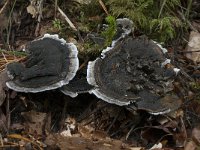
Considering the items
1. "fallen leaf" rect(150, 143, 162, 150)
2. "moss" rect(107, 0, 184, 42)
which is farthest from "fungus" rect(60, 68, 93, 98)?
"moss" rect(107, 0, 184, 42)

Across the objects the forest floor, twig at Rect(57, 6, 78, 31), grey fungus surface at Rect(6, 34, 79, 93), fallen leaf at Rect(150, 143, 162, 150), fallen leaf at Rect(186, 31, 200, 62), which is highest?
twig at Rect(57, 6, 78, 31)

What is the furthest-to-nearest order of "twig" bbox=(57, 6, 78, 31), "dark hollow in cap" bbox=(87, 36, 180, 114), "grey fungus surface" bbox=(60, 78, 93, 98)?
"twig" bbox=(57, 6, 78, 31) → "grey fungus surface" bbox=(60, 78, 93, 98) → "dark hollow in cap" bbox=(87, 36, 180, 114)

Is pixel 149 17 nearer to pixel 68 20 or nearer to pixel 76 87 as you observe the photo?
pixel 68 20

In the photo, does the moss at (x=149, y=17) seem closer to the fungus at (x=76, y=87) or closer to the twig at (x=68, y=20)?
the twig at (x=68, y=20)

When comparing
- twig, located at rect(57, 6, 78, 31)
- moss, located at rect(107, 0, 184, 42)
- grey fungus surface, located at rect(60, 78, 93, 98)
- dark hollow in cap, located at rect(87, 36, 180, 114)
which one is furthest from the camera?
twig, located at rect(57, 6, 78, 31)

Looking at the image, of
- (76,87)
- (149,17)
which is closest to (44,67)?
(76,87)

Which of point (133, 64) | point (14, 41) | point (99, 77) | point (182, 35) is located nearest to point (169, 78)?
point (133, 64)

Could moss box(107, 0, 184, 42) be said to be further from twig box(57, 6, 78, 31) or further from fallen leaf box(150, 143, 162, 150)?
fallen leaf box(150, 143, 162, 150)
